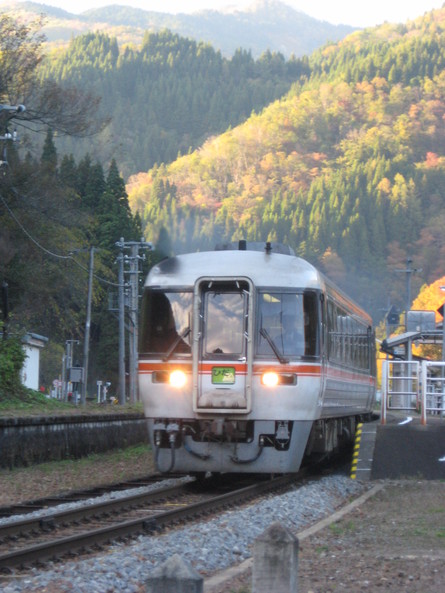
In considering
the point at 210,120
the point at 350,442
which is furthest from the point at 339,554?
the point at 210,120

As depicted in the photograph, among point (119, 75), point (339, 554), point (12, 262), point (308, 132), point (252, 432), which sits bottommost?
point (339, 554)

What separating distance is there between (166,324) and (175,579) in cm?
933

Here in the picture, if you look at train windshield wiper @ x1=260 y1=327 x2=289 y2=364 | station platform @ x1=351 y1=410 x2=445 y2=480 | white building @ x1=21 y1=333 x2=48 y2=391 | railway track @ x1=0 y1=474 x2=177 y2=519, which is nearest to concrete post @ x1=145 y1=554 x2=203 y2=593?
railway track @ x1=0 y1=474 x2=177 y2=519

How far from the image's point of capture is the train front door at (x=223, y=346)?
13672 mm

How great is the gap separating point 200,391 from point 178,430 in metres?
0.62

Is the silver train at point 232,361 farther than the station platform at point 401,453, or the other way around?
the station platform at point 401,453

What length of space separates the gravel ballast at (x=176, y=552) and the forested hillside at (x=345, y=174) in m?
68.1

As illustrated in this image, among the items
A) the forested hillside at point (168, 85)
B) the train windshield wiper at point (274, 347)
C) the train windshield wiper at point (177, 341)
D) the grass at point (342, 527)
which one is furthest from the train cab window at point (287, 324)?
the forested hillside at point (168, 85)

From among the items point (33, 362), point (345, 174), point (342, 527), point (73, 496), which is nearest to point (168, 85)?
point (345, 174)

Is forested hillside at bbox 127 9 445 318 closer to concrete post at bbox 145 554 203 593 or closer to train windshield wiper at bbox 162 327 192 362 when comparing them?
train windshield wiper at bbox 162 327 192 362

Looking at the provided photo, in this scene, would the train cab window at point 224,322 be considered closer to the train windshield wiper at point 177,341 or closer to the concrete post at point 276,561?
the train windshield wiper at point 177,341

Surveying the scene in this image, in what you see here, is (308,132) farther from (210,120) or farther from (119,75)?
(119,75)

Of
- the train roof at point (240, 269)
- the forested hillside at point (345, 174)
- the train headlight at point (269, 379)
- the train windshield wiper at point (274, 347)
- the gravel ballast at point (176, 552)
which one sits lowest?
the gravel ballast at point (176, 552)

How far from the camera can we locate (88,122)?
39.0 metres
